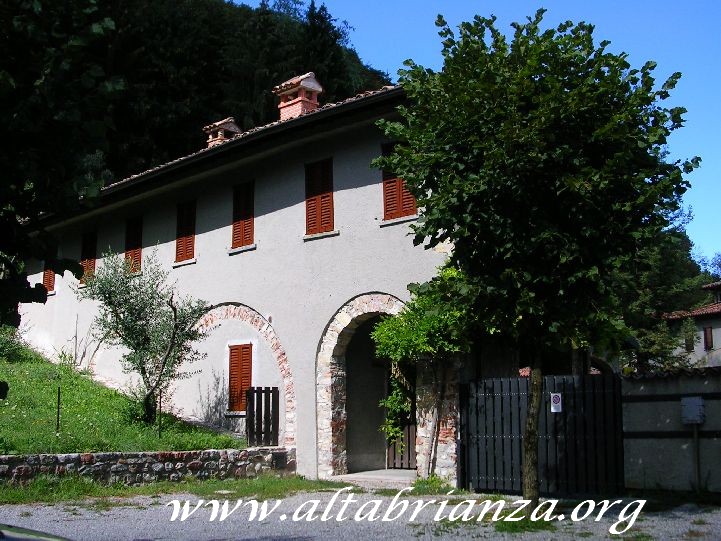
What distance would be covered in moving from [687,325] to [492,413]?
23340 millimetres

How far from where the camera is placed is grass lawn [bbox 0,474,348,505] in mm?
11313

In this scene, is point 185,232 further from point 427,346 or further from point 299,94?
point 427,346

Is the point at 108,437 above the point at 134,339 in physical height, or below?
below

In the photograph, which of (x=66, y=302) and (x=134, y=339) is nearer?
(x=134, y=339)

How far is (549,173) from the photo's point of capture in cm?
856

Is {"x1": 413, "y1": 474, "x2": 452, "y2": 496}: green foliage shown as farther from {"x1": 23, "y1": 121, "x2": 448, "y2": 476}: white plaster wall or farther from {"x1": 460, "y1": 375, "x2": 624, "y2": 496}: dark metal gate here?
{"x1": 23, "y1": 121, "x2": 448, "y2": 476}: white plaster wall

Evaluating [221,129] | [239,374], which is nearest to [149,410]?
[239,374]

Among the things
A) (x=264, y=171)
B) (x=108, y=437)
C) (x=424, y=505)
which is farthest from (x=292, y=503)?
(x=264, y=171)

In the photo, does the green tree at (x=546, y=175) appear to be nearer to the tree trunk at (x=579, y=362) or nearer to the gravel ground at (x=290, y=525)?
the gravel ground at (x=290, y=525)

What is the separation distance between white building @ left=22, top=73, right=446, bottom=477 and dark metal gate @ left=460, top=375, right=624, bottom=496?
242 centimetres

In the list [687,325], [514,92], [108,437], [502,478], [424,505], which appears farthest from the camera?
[687,325]

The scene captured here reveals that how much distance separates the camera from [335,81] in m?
32.9

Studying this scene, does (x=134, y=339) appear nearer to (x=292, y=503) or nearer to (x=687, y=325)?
(x=292, y=503)

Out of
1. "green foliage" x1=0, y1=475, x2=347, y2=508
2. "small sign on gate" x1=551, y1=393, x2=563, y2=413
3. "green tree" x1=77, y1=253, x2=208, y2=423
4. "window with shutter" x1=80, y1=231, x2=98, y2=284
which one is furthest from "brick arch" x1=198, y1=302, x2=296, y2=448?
"small sign on gate" x1=551, y1=393, x2=563, y2=413
